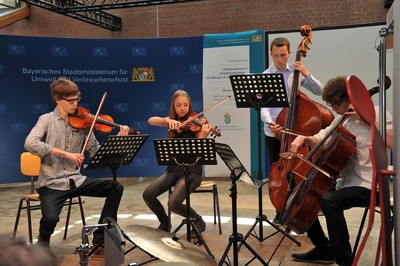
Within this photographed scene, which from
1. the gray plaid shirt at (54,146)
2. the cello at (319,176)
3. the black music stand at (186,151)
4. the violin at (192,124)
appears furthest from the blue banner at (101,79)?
the cello at (319,176)

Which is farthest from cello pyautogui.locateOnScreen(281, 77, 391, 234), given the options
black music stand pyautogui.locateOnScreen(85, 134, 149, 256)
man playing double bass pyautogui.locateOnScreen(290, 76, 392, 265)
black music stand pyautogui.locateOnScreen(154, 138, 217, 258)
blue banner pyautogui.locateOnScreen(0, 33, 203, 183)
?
blue banner pyautogui.locateOnScreen(0, 33, 203, 183)

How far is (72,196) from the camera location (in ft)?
11.6

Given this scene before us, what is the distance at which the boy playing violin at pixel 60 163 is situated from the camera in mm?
3367

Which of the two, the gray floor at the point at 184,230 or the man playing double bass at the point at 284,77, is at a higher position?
the man playing double bass at the point at 284,77

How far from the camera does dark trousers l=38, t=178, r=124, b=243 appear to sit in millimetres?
3336

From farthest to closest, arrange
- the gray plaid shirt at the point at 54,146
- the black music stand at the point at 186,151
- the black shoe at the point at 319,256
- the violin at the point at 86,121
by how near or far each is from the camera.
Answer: the violin at the point at 86,121, the gray plaid shirt at the point at 54,146, the black shoe at the point at 319,256, the black music stand at the point at 186,151

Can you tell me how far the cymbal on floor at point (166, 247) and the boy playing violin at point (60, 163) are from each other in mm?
878

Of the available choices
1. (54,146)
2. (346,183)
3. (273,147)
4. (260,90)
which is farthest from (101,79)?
(346,183)

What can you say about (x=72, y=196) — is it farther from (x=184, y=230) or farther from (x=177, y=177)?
(x=184, y=230)

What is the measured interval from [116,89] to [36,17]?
4075 mm

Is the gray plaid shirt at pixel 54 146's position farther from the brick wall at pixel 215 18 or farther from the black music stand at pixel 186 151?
the brick wall at pixel 215 18

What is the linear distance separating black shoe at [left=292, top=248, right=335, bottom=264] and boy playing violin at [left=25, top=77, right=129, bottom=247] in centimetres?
146

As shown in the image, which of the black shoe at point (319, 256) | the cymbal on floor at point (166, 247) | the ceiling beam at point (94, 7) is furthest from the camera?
the ceiling beam at point (94, 7)

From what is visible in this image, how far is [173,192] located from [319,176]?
1.38 m
